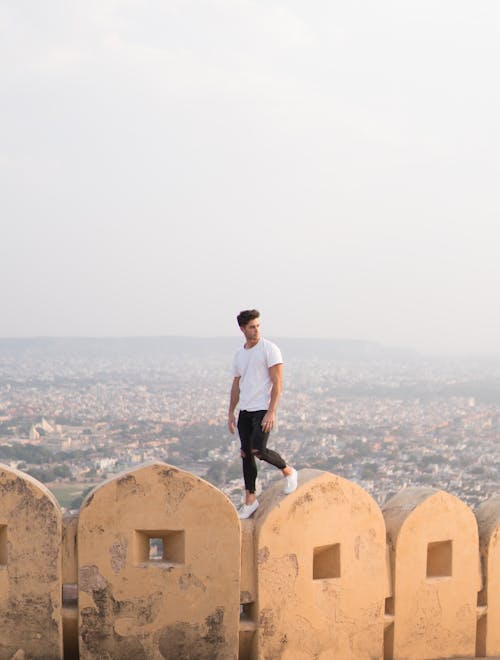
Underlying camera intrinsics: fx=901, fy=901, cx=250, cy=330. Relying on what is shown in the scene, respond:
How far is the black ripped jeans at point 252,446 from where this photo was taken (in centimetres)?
567

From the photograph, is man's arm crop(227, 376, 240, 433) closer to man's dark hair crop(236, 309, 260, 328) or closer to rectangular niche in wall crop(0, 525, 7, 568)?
man's dark hair crop(236, 309, 260, 328)

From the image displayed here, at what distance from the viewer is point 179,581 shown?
5.25 meters

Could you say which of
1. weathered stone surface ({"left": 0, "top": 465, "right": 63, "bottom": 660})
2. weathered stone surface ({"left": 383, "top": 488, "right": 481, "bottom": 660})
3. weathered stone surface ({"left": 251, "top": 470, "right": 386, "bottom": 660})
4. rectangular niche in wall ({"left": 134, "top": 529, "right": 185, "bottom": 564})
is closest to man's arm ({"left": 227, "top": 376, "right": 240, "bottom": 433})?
weathered stone surface ({"left": 251, "top": 470, "right": 386, "bottom": 660})

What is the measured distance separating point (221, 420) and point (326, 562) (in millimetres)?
56660

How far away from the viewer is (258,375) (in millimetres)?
5777

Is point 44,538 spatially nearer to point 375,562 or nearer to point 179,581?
point 179,581

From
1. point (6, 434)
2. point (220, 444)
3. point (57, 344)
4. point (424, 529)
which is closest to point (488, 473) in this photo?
point (220, 444)

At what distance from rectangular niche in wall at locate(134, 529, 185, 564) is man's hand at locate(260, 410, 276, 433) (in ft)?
2.81

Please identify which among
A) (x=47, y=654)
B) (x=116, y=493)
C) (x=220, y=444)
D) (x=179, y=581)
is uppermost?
(x=116, y=493)

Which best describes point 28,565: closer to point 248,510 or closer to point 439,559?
point 248,510

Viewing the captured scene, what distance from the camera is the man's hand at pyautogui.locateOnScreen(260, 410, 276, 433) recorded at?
5684 millimetres

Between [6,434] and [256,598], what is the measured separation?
147ft

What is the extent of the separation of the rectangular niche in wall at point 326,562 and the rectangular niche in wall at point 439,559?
72cm

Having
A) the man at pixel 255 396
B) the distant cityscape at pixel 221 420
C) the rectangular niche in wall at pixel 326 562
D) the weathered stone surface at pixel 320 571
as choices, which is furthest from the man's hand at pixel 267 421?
the distant cityscape at pixel 221 420
